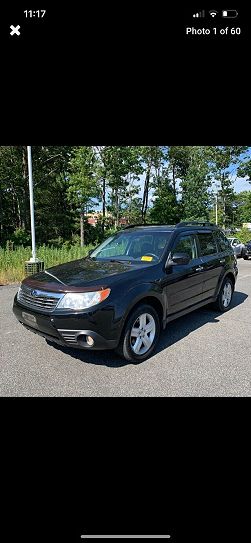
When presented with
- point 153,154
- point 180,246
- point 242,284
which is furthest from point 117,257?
point 153,154

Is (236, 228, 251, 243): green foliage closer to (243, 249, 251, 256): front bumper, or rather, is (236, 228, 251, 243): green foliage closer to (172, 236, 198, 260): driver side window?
(243, 249, 251, 256): front bumper

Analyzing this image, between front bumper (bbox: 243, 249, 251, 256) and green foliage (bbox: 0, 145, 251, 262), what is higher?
green foliage (bbox: 0, 145, 251, 262)

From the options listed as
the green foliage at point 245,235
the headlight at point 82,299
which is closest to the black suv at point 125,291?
the headlight at point 82,299

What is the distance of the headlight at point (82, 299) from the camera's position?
2887mm

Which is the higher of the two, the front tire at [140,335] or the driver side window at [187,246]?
the driver side window at [187,246]

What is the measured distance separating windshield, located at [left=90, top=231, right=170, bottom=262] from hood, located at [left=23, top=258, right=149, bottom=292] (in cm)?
25

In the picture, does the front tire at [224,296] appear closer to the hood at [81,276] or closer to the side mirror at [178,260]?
the side mirror at [178,260]

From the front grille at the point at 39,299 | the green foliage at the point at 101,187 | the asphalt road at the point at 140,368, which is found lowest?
the asphalt road at the point at 140,368

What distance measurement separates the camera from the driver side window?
4.05m
